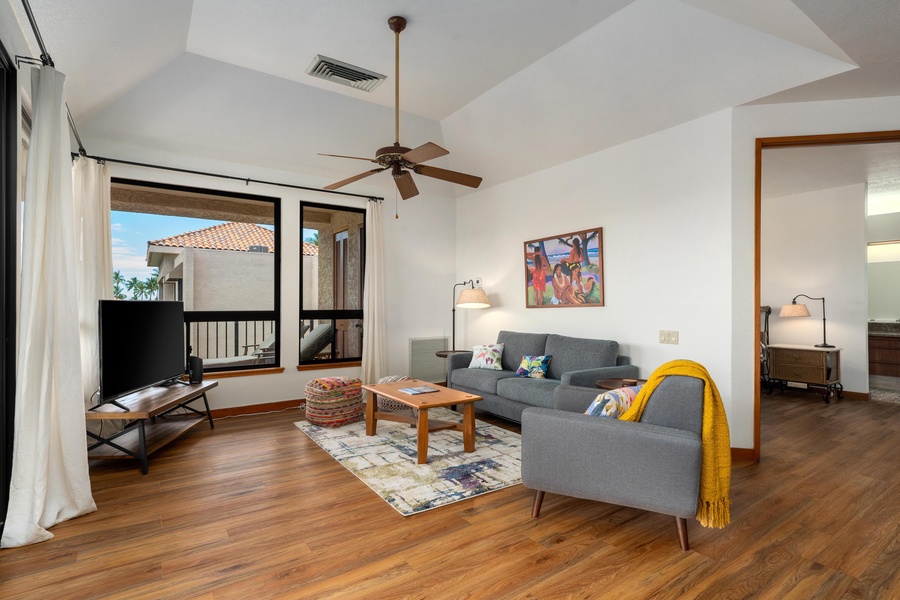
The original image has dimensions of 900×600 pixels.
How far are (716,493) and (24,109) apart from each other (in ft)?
14.6

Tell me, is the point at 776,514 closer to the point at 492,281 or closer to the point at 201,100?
the point at 492,281

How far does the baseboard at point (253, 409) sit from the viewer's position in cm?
502

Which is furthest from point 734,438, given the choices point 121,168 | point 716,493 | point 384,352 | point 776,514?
point 121,168

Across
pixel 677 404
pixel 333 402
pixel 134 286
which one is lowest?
pixel 333 402

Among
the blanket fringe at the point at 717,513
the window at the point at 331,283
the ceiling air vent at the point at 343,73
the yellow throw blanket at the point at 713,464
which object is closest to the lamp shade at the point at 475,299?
the window at the point at 331,283

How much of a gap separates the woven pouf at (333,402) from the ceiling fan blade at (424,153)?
2.47 metres

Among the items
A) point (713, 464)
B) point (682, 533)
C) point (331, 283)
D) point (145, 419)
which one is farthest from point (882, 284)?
point (145, 419)

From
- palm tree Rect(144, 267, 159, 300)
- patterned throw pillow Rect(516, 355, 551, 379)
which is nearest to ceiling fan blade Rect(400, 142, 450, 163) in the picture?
patterned throw pillow Rect(516, 355, 551, 379)

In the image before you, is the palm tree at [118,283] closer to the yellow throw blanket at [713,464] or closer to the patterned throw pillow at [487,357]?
the patterned throw pillow at [487,357]

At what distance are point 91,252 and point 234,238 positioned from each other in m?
1.79

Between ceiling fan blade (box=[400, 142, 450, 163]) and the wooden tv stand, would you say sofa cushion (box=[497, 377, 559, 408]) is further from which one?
the wooden tv stand

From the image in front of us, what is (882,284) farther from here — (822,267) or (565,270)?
(565,270)

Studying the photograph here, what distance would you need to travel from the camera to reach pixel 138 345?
12.5 feet

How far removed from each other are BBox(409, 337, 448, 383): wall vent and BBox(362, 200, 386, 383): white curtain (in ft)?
2.10
